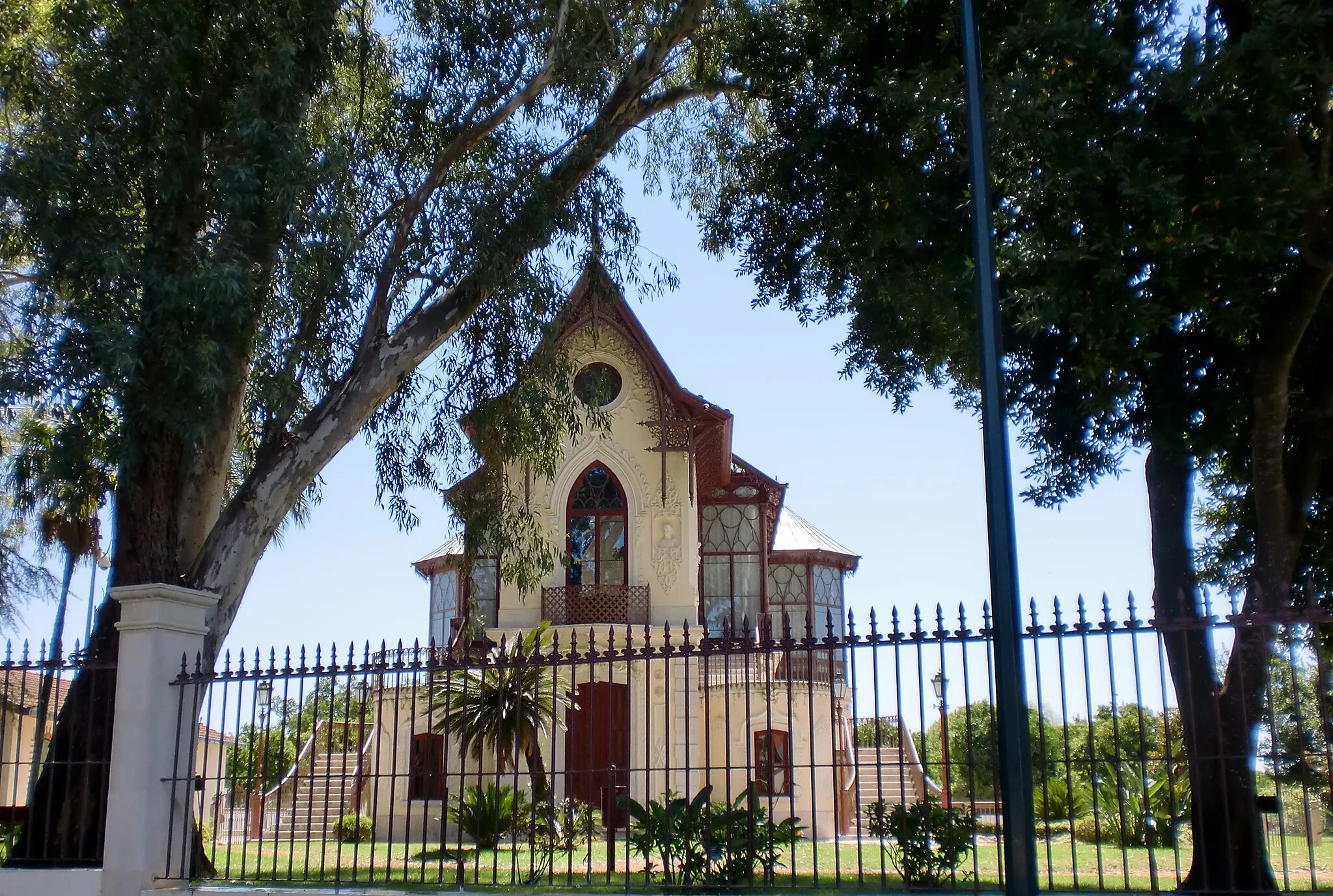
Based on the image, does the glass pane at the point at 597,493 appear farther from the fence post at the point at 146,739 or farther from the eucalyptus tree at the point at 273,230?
the fence post at the point at 146,739

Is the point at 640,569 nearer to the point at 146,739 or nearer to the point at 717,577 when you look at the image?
the point at 717,577

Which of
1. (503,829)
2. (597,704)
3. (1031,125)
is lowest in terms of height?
(503,829)

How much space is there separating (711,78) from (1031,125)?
624cm

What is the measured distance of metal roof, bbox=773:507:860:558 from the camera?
103ft

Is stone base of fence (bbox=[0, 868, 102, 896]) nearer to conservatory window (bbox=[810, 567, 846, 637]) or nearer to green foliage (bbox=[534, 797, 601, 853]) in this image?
green foliage (bbox=[534, 797, 601, 853])

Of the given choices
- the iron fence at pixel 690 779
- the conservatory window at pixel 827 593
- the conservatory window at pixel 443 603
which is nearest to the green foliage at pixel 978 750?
the iron fence at pixel 690 779

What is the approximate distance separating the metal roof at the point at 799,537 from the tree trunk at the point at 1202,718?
2005 cm

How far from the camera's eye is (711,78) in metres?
14.4

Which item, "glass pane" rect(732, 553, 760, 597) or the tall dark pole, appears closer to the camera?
the tall dark pole

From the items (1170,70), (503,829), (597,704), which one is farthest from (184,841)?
(597,704)

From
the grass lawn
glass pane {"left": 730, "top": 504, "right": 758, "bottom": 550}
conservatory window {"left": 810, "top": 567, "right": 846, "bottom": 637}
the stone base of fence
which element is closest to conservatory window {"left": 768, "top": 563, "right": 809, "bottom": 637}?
conservatory window {"left": 810, "top": 567, "right": 846, "bottom": 637}

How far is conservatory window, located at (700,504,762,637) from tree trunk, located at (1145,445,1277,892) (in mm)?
15601

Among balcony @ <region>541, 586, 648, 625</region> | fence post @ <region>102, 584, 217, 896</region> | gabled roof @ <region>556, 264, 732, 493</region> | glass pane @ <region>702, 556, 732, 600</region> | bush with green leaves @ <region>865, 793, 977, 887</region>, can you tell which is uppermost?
gabled roof @ <region>556, 264, 732, 493</region>

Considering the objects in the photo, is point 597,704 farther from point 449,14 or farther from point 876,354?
point 449,14
